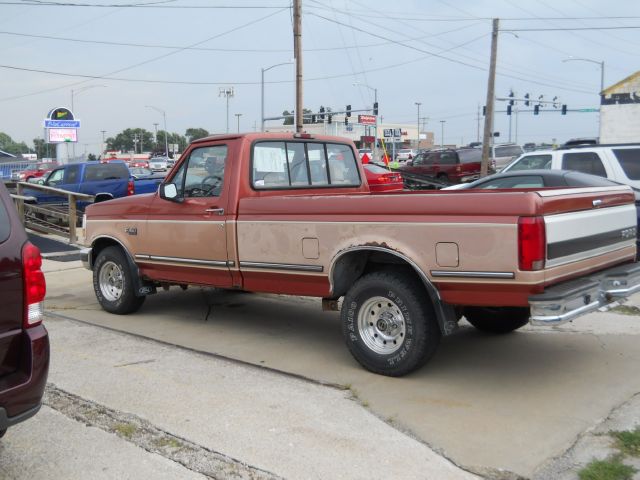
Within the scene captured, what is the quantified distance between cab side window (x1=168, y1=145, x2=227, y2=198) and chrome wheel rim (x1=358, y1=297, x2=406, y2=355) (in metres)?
2.03

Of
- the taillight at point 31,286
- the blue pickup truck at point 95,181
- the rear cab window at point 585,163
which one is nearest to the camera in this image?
the taillight at point 31,286

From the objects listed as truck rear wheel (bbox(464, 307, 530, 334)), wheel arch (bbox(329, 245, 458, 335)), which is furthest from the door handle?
truck rear wheel (bbox(464, 307, 530, 334))

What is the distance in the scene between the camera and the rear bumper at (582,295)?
14.1ft

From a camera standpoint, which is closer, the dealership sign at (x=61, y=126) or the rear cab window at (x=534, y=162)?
the rear cab window at (x=534, y=162)

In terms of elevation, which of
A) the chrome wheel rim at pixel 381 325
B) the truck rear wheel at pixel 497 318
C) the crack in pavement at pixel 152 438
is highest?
the chrome wheel rim at pixel 381 325

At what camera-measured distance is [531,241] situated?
168 inches

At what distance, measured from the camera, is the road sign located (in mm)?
39594

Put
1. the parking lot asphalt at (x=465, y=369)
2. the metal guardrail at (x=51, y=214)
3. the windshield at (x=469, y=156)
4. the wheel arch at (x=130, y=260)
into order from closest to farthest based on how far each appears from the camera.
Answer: the parking lot asphalt at (x=465, y=369)
the wheel arch at (x=130, y=260)
the metal guardrail at (x=51, y=214)
the windshield at (x=469, y=156)

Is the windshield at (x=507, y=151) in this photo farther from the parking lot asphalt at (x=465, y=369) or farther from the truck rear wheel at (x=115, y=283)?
the truck rear wheel at (x=115, y=283)

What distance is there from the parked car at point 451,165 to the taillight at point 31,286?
2598cm

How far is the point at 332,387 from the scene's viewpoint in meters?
5.08

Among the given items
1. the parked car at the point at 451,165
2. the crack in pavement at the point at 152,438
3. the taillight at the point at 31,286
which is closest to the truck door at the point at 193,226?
the crack in pavement at the point at 152,438

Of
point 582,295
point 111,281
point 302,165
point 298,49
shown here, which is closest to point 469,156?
point 298,49

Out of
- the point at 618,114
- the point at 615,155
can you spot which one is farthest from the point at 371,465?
the point at 618,114
